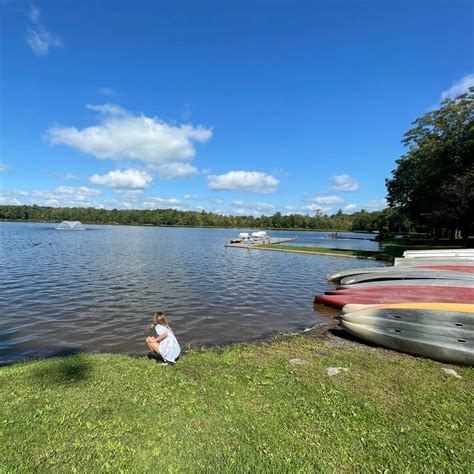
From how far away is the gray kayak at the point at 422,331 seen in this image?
714 cm

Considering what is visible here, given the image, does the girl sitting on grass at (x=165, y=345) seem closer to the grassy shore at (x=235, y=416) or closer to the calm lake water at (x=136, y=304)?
the grassy shore at (x=235, y=416)

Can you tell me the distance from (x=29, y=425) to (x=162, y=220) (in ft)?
638

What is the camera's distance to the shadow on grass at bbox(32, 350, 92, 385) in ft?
19.8

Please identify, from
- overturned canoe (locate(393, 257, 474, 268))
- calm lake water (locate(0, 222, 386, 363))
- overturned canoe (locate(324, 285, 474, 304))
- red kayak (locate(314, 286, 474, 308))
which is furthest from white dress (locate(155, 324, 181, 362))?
overturned canoe (locate(393, 257, 474, 268))

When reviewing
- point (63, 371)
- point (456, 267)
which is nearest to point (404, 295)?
point (456, 267)

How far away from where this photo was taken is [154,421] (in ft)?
15.2

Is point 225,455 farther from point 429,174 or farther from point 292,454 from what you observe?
point 429,174

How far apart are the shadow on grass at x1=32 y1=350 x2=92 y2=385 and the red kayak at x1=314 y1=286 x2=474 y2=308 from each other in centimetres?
Answer: 849

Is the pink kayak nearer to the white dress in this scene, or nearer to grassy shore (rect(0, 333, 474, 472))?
grassy shore (rect(0, 333, 474, 472))

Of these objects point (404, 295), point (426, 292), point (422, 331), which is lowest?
point (422, 331)

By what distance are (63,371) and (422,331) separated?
773cm

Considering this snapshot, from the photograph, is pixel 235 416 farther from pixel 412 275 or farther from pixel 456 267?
pixel 456 267

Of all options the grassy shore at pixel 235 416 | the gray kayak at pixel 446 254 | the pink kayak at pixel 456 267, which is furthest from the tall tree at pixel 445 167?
the grassy shore at pixel 235 416

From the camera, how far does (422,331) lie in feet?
25.2
